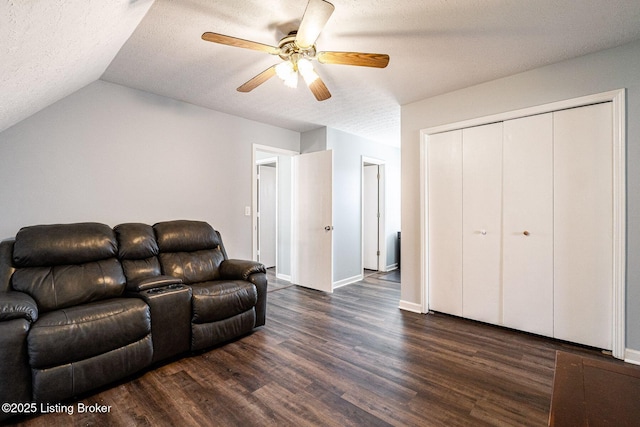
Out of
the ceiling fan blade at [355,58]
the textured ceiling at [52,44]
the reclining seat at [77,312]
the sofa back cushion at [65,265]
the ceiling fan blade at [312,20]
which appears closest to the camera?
the textured ceiling at [52,44]

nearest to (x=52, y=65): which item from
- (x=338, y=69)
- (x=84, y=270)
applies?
(x=84, y=270)

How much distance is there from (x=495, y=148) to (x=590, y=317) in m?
1.68

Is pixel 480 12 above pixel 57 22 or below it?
above

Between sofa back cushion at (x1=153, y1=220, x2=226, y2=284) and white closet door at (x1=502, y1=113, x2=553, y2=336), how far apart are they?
9.79 ft

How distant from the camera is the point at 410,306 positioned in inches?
135

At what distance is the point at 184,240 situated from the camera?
2959 mm

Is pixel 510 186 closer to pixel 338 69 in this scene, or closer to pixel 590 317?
pixel 590 317

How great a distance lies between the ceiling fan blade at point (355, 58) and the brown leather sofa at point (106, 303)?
1988mm

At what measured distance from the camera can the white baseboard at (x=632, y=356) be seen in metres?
2.19

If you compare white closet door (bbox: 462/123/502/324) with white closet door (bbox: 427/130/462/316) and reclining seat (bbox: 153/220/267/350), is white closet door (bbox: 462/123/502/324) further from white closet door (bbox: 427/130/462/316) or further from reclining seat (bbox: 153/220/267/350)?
reclining seat (bbox: 153/220/267/350)

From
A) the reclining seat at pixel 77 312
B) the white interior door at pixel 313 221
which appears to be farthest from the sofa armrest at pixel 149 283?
the white interior door at pixel 313 221

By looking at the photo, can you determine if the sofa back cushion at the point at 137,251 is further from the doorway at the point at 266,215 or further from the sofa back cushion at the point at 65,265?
the doorway at the point at 266,215

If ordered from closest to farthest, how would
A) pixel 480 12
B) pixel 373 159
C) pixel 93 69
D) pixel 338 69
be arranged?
pixel 480 12
pixel 93 69
pixel 338 69
pixel 373 159

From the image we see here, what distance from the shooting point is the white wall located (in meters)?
2.44
